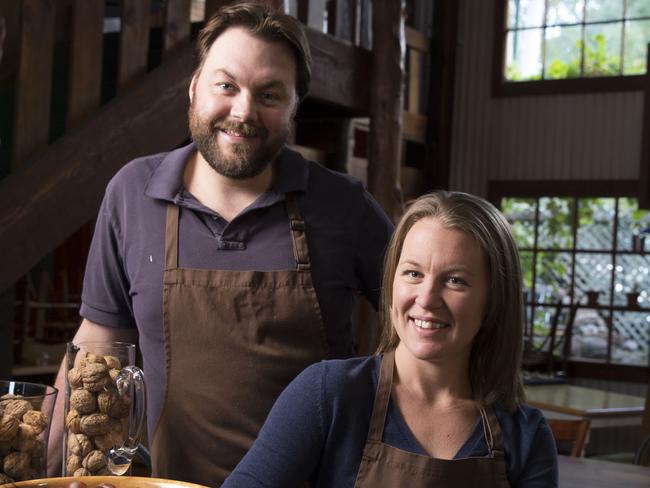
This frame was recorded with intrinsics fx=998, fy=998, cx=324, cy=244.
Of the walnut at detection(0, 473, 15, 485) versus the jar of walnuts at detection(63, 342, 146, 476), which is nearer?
the walnut at detection(0, 473, 15, 485)

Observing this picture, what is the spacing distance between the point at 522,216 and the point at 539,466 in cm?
787

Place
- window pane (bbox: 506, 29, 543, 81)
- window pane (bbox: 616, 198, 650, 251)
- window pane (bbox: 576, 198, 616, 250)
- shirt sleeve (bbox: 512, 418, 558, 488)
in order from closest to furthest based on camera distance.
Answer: shirt sleeve (bbox: 512, 418, 558, 488) → window pane (bbox: 616, 198, 650, 251) → window pane (bbox: 576, 198, 616, 250) → window pane (bbox: 506, 29, 543, 81)

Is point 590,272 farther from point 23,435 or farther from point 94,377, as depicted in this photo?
point 23,435

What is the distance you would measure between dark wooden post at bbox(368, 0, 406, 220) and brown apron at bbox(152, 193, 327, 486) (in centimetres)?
340

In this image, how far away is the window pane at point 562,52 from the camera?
360 inches

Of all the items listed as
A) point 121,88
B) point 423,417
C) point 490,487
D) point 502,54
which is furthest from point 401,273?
point 502,54

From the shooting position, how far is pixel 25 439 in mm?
1394

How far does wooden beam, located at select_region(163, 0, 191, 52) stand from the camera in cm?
389

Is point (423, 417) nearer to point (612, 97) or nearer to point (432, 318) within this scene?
point (432, 318)

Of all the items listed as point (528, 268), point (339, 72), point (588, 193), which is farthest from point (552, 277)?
point (339, 72)

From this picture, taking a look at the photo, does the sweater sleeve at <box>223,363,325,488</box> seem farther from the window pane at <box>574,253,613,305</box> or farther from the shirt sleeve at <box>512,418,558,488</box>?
the window pane at <box>574,253,613,305</box>

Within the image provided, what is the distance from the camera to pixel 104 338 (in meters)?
2.06

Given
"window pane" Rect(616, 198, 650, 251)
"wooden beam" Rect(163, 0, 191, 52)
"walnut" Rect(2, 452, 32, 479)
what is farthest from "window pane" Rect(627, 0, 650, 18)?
"walnut" Rect(2, 452, 32, 479)

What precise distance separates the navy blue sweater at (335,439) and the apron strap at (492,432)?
0.01 metres
